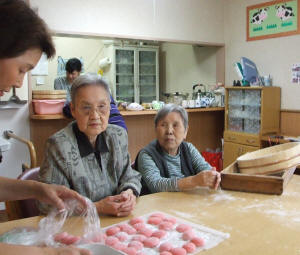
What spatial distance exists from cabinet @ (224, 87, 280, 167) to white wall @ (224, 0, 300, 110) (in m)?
0.16

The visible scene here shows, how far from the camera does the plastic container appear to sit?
3.47 meters

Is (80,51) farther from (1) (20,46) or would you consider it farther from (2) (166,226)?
(1) (20,46)

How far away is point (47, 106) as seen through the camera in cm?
348

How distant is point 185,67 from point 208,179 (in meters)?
4.35

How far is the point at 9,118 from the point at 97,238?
2734 millimetres

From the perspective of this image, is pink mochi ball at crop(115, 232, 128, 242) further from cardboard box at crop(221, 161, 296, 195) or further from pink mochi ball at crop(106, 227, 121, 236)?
cardboard box at crop(221, 161, 296, 195)

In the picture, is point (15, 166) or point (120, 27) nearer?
point (15, 166)

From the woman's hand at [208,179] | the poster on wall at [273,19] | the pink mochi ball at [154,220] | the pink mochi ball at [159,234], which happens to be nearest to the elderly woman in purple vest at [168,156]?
the woman's hand at [208,179]

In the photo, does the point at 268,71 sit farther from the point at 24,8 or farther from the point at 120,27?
the point at 24,8

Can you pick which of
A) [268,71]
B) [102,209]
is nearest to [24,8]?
[102,209]

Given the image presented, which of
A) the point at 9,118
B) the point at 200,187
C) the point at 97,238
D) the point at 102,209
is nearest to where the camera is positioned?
the point at 97,238

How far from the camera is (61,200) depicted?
121 centimetres

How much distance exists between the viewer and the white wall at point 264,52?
409 centimetres

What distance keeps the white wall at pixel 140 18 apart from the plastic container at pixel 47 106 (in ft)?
2.65
